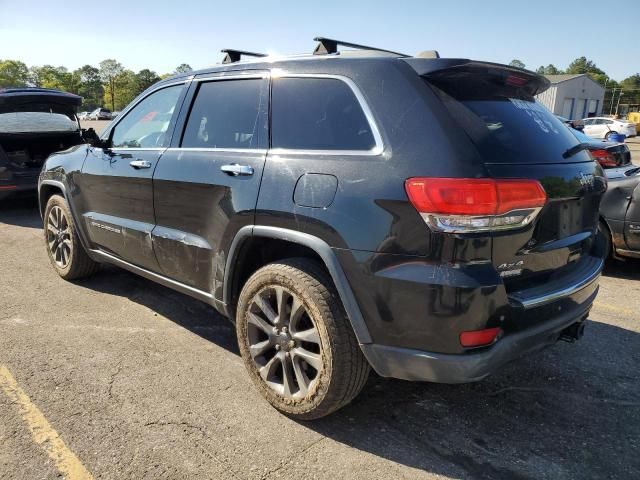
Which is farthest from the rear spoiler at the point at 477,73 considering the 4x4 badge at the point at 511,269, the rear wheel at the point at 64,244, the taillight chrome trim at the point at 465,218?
the rear wheel at the point at 64,244

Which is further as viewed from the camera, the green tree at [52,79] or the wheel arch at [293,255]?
the green tree at [52,79]

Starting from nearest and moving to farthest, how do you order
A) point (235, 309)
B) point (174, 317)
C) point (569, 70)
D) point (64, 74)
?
1. point (235, 309)
2. point (174, 317)
3. point (64, 74)
4. point (569, 70)

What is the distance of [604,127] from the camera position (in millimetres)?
34188

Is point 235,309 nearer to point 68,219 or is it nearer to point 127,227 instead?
point 127,227

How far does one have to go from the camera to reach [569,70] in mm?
147250

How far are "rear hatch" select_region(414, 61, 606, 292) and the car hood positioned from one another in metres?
7.88

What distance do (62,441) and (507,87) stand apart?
2915 millimetres

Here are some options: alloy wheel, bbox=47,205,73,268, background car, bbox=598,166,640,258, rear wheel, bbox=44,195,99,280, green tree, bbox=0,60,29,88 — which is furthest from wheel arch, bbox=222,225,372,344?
green tree, bbox=0,60,29,88

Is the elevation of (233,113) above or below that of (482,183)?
above

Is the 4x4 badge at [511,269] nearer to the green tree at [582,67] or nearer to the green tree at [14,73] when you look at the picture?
the green tree at [14,73]

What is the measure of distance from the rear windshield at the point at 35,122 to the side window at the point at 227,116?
648 cm

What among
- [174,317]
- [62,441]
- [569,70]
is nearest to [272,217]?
[62,441]

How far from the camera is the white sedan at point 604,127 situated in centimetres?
3362

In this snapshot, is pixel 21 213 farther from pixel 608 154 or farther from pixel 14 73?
pixel 14 73
